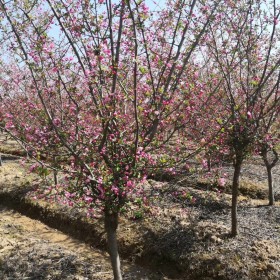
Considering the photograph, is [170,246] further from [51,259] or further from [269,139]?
[269,139]

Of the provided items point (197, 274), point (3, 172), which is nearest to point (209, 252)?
point (197, 274)

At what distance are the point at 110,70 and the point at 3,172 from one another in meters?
11.8

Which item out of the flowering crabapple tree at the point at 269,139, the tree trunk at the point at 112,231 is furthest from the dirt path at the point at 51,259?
the flowering crabapple tree at the point at 269,139

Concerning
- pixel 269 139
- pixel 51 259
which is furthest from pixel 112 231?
pixel 269 139

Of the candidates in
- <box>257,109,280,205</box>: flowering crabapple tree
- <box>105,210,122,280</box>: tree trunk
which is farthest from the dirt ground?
<box>257,109,280,205</box>: flowering crabapple tree

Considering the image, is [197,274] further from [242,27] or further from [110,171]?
[242,27]

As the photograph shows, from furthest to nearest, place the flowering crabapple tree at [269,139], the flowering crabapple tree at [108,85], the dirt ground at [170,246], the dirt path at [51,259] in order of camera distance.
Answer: the flowering crabapple tree at [269,139], the dirt path at [51,259], the dirt ground at [170,246], the flowering crabapple tree at [108,85]

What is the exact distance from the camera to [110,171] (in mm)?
4562

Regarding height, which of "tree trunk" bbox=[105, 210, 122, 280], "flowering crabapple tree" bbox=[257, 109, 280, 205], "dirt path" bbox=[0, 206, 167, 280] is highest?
"flowering crabapple tree" bbox=[257, 109, 280, 205]

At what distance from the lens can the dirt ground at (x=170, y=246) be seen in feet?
20.8

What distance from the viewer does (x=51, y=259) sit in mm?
7152

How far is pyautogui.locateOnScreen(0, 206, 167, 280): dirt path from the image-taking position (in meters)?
6.65

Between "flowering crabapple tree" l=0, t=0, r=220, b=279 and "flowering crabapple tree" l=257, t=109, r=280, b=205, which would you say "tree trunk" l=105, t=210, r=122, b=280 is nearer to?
"flowering crabapple tree" l=0, t=0, r=220, b=279

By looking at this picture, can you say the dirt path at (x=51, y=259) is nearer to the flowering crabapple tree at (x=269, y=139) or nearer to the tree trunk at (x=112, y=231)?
the tree trunk at (x=112, y=231)
